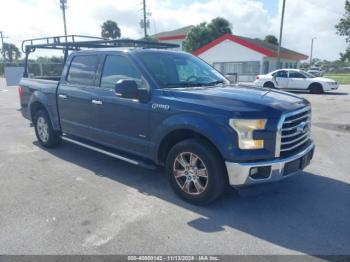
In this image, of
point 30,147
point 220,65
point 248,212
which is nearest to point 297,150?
point 248,212

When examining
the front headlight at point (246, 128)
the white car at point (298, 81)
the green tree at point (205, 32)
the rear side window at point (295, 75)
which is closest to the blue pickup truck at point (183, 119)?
the front headlight at point (246, 128)

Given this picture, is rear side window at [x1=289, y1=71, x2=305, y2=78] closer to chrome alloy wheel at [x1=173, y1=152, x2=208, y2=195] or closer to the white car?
the white car

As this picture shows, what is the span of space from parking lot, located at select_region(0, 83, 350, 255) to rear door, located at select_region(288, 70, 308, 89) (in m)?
15.2

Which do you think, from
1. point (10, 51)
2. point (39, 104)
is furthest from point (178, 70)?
point (10, 51)

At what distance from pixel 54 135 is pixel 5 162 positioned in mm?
1020

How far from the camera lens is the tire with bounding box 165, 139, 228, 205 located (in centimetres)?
379

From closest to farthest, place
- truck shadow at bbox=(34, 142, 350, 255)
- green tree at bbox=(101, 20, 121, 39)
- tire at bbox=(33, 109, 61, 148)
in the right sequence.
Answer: truck shadow at bbox=(34, 142, 350, 255), tire at bbox=(33, 109, 61, 148), green tree at bbox=(101, 20, 121, 39)

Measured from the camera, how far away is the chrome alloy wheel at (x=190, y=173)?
3975 millimetres

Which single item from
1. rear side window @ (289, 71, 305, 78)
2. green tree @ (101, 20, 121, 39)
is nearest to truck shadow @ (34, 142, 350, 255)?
rear side window @ (289, 71, 305, 78)

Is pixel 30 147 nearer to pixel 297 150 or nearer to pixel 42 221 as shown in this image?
pixel 42 221

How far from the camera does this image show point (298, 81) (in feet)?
65.7

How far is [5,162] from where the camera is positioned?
5984 millimetres

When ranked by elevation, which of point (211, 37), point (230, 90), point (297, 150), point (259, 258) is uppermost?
point (211, 37)

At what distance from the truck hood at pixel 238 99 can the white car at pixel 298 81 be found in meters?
16.7
